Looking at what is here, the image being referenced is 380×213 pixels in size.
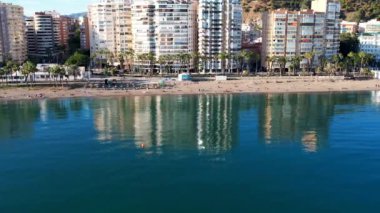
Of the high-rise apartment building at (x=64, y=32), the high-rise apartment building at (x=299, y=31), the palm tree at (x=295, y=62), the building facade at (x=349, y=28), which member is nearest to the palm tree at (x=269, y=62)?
the high-rise apartment building at (x=299, y=31)

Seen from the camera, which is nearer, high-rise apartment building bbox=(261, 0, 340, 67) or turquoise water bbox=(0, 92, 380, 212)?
turquoise water bbox=(0, 92, 380, 212)

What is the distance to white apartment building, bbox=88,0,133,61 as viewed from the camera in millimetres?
114625

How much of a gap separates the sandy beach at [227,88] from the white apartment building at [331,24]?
57.3ft

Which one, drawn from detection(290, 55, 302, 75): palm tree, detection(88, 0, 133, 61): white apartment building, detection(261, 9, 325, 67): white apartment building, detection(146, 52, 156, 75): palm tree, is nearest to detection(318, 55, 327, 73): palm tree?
detection(261, 9, 325, 67): white apartment building

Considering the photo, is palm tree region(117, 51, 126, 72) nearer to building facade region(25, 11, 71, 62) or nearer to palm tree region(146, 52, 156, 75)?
palm tree region(146, 52, 156, 75)

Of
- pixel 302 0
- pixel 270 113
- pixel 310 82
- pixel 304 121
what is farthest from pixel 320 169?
pixel 302 0

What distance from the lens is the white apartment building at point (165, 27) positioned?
10444 cm

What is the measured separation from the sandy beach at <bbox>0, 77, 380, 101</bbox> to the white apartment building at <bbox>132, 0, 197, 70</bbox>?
61.9 ft

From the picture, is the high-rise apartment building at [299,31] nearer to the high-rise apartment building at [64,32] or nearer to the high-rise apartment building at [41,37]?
the high-rise apartment building at [41,37]

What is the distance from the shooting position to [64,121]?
193 ft

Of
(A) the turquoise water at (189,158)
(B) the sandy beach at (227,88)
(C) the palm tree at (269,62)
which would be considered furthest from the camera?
(C) the palm tree at (269,62)

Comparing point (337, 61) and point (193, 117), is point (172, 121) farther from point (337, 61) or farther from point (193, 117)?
point (337, 61)

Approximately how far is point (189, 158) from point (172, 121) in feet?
59.0

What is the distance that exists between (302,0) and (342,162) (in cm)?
16451
